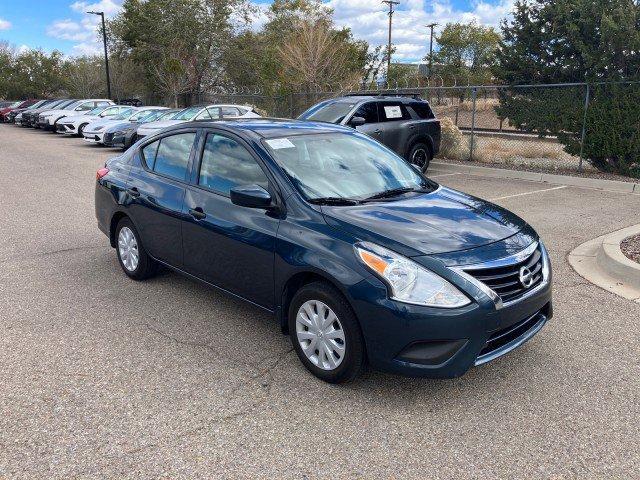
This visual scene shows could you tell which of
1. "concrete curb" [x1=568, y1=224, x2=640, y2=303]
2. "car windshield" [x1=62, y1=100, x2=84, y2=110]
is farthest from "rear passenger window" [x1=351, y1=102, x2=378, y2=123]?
"car windshield" [x1=62, y1=100, x2=84, y2=110]

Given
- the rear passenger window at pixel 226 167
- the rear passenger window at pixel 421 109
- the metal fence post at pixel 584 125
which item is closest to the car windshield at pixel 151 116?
the rear passenger window at pixel 421 109

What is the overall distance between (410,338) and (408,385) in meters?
0.58

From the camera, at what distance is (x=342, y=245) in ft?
10.9

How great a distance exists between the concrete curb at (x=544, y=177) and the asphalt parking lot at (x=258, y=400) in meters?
6.44

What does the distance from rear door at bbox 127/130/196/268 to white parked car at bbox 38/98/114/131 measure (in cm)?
2351

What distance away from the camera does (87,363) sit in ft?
12.5

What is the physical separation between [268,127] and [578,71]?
11.4m

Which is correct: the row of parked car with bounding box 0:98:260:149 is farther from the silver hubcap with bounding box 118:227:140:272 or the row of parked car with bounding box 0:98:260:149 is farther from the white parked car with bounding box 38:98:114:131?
the silver hubcap with bounding box 118:227:140:272

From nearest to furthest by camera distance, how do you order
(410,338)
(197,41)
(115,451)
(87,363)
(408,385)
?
(115,451)
(410,338)
(408,385)
(87,363)
(197,41)

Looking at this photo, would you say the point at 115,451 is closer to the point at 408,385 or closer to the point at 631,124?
the point at 408,385

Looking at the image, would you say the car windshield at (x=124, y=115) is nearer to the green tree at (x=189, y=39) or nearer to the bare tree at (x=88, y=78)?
the green tree at (x=189, y=39)

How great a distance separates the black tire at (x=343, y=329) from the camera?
10.7ft

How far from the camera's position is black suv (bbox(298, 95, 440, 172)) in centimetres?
1191

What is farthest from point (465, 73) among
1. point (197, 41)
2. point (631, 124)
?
point (631, 124)
